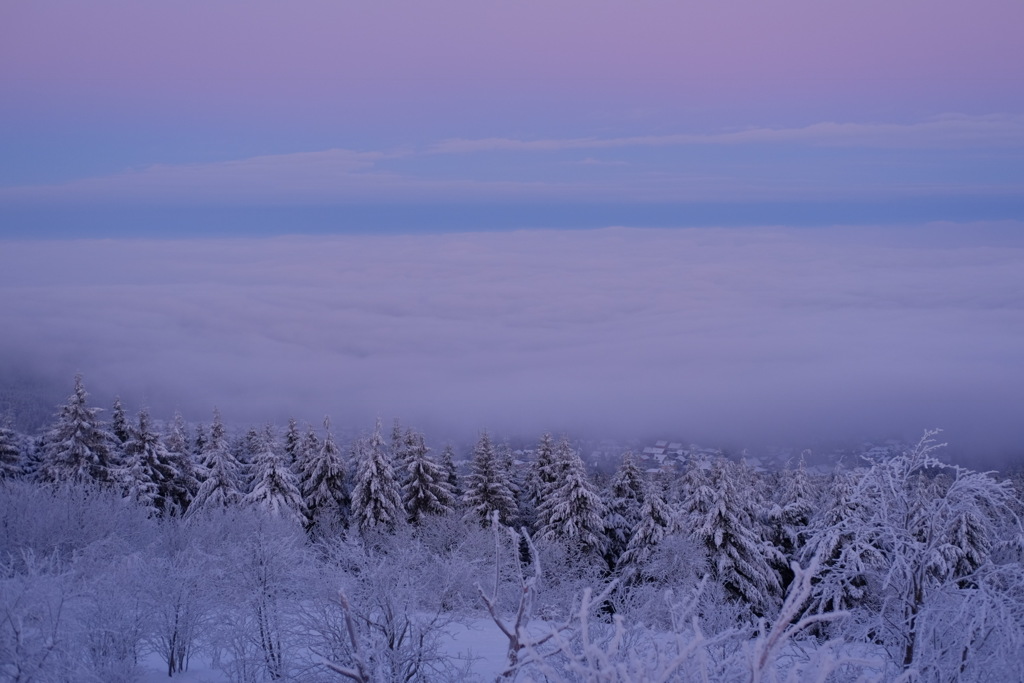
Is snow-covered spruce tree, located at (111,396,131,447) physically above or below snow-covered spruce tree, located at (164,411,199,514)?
above

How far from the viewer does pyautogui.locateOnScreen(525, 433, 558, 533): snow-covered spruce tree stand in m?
35.5

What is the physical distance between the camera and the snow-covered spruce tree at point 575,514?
31656 mm

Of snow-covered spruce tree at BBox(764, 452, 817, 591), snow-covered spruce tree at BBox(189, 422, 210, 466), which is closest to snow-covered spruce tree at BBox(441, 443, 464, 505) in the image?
snow-covered spruce tree at BBox(189, 422, 210, 466)

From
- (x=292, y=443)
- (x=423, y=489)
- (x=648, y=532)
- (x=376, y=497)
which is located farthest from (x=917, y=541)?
(x=292, y=443)

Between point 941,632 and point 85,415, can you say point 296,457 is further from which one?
point 941,632

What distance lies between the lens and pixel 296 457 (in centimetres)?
4172

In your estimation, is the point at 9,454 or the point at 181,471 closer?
the point at 9,454

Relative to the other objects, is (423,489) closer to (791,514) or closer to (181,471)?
(181,471)

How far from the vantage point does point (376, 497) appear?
33.9 metres

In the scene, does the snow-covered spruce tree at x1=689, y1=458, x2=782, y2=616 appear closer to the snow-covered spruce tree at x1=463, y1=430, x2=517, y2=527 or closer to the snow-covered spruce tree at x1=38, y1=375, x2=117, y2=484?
the snow-covered spruce tree at x1=463, y1=430, x2=517, y2=527

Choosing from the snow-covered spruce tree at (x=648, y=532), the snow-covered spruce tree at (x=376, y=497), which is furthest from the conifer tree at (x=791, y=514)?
the snow-covered spruce tree at (x=376, y=497)

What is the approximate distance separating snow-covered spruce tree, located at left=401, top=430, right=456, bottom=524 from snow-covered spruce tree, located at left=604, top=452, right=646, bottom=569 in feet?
27.1

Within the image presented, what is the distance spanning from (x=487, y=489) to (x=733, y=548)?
13040mm

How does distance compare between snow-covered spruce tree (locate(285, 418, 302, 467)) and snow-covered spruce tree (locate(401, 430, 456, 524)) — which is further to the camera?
snow-covered spruce tree (locate(285, 418, 302, 467))
